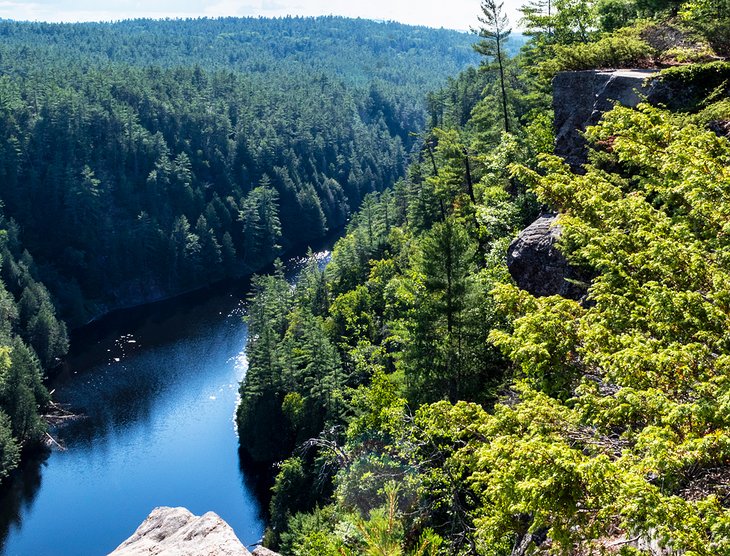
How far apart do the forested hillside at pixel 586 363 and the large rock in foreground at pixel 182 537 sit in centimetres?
191

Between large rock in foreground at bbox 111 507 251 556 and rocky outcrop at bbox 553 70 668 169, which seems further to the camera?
rocky outcrop at bbox 553 70 668 169

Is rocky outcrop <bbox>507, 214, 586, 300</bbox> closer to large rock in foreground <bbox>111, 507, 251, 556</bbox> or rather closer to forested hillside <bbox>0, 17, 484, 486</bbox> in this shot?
→ large rock in foreground <bbox>111, 507, 251, 556</bbox>

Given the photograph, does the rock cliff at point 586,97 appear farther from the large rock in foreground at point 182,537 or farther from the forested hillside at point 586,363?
the large rock in foreground at point 182,537

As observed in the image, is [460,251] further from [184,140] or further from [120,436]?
[184,140]

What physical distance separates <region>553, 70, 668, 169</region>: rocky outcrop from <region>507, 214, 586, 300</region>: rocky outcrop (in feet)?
12.1

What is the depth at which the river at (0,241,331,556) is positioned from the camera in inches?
1855

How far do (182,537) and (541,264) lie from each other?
1308 cm

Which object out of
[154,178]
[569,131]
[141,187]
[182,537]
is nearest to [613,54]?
[569,131]

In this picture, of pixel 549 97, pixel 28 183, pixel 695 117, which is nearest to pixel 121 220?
pixel 28 183

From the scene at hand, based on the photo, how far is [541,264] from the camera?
20.8 m

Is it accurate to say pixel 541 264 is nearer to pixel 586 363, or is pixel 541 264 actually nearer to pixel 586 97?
pixel 586 97

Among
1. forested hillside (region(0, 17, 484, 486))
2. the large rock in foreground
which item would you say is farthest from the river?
the large rock in foreground

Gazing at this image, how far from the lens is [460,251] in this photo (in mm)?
25297

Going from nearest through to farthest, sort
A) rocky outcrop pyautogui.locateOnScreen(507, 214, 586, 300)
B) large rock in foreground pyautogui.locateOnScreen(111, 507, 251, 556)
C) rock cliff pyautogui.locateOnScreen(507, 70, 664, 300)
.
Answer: large rock in foreground pyautogui.locateOnScreen(111, 507, 251, 556), rocky outcrop pyautogui.locateOnScreen(507, 214, 586, 300), rock cliff pyautogui.locateOnScreen(507, 70, 664, 300)
